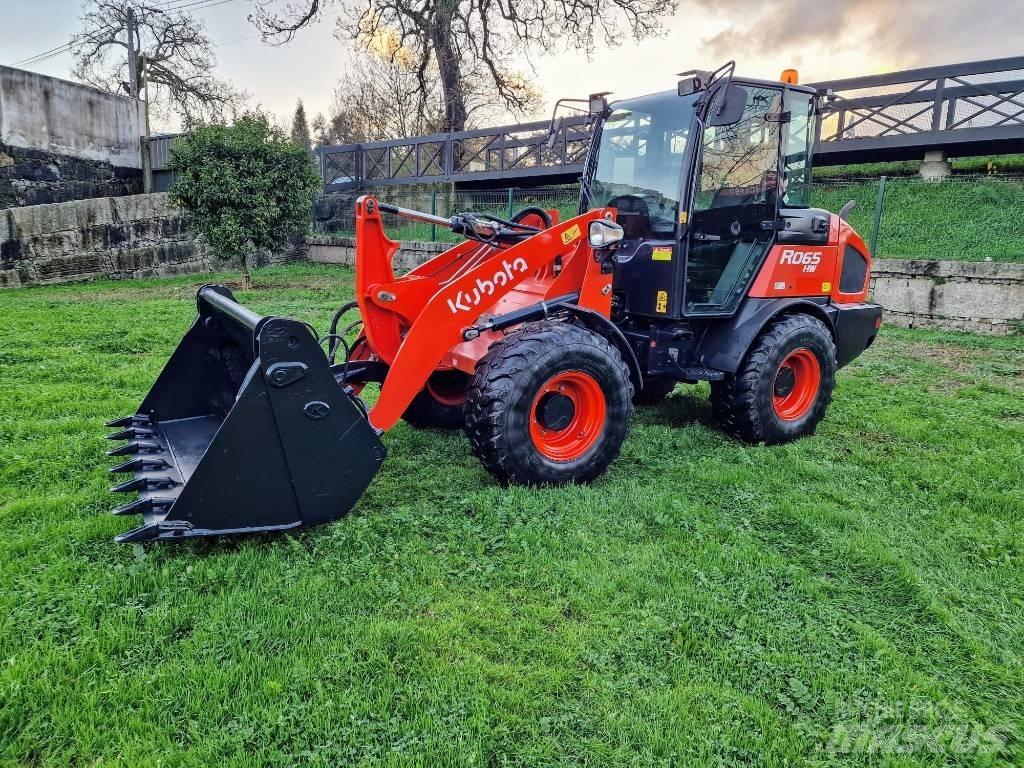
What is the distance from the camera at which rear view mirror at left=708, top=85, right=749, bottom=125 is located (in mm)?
3979

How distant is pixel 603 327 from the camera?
4246 mm

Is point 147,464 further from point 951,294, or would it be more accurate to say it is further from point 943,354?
point 951,294

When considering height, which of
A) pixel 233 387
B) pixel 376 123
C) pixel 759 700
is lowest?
pixel 759 700

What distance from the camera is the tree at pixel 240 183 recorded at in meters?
12.0

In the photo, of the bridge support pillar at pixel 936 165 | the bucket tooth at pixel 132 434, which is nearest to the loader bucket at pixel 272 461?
the bucket tooth at pixel 132 434

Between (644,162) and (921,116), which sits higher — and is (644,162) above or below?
below

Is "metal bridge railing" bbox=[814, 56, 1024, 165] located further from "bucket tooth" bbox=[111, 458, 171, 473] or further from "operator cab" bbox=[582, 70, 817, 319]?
"bucket tooth" bbox=[111, 458, 171, 473]

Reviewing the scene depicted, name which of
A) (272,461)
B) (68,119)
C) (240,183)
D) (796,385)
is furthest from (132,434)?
(68,119)

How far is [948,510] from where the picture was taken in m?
3.83

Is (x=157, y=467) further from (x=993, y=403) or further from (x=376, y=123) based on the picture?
(x=376, y=123)

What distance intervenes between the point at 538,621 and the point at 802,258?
3.64m

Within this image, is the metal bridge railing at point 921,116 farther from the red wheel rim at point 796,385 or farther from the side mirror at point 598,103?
the red wheel rim at point 796,385

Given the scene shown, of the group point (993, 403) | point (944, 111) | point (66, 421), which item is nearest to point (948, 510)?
point (993, 403)

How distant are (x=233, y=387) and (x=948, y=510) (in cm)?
420
